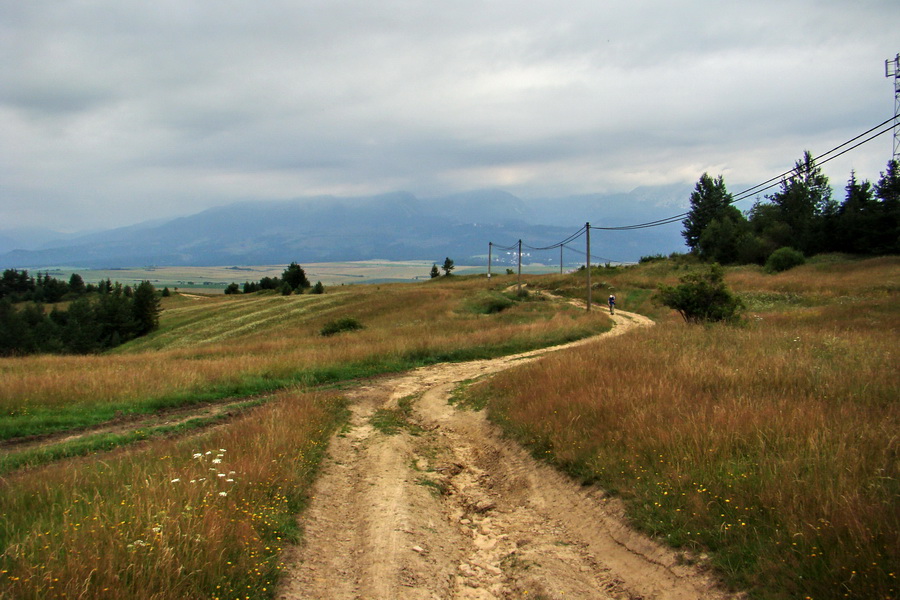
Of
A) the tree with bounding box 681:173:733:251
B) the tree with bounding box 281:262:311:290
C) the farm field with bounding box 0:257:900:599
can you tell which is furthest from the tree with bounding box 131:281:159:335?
the tree with bounding box 681:173:733:251

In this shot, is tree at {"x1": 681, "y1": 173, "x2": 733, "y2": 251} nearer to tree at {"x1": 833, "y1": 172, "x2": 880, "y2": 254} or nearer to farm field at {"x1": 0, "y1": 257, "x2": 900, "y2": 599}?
tree at {"x1": 833, "y1": 172, "x2": 880, "y2": 254}

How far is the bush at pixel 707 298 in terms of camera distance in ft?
75.3

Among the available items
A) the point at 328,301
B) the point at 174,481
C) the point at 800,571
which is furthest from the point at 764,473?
the point at 328,301

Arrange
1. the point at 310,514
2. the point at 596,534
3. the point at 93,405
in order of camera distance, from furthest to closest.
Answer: the point at 93,405 → the point at 310,514 → the point at 596,534

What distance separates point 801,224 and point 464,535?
3478 inches

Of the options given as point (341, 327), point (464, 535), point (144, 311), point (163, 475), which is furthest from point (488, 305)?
point (144, 311)

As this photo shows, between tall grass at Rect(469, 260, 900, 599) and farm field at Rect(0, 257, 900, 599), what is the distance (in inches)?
1.0

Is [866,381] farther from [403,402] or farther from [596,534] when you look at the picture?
[403,402]

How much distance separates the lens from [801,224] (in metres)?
76.2

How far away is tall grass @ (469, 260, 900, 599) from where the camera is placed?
14.3 ft

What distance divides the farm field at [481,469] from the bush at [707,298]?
7.90m

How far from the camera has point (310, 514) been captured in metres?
6.41

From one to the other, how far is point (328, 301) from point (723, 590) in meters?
61.4

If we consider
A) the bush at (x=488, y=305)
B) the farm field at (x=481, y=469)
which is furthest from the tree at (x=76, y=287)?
the farm field at (x=481, y=469)
